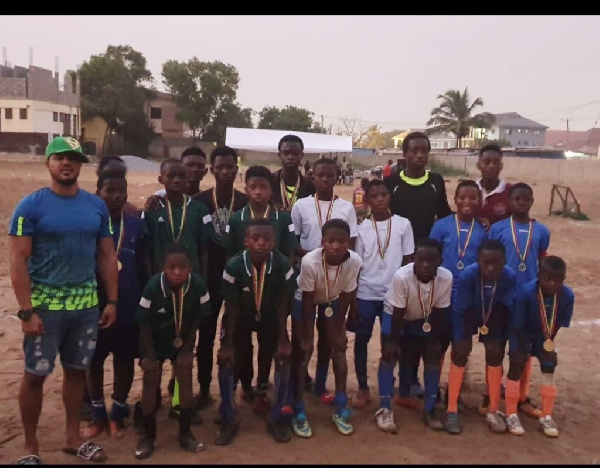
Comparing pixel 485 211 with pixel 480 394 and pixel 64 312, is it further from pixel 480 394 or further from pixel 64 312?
pixel 64 312

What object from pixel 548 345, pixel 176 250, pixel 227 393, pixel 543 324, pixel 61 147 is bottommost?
pixel 227 393

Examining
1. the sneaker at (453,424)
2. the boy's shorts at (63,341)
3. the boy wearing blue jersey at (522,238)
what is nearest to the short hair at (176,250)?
the boy's shorts at (63,341)

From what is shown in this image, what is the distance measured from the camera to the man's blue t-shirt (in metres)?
3.48

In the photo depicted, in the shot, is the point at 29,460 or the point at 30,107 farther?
the point at 30,107

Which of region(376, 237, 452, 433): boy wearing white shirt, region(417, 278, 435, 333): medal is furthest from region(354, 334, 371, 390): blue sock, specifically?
region(417, 278, 435, 333): medal

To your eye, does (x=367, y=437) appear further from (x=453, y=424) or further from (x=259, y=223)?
(x=259, y=223)

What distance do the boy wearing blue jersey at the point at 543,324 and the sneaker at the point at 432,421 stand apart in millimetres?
507

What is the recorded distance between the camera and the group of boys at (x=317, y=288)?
4.13 metres

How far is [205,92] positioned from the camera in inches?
2080

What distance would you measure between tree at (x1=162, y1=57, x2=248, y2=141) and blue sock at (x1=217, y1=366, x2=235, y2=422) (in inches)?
1974

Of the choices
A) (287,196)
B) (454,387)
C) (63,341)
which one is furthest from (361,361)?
(63,341)

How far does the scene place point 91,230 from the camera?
3641mm

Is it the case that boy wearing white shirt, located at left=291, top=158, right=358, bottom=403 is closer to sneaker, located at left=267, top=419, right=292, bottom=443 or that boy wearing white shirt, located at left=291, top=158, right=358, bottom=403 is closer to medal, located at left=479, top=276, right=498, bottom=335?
sneaker, located at left=267, top=419, right=292, bottom=443

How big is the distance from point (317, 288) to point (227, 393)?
97cm
